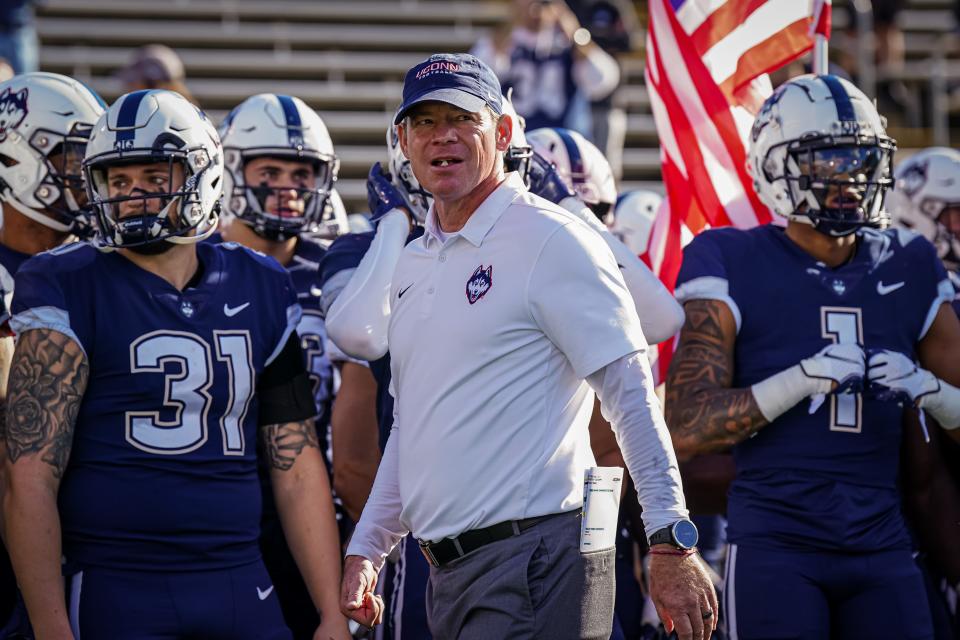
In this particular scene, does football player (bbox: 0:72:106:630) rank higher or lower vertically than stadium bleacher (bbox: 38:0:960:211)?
lower

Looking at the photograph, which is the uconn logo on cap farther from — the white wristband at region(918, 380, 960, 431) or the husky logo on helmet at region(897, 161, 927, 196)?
the husky logo on helmet at region(897, 161, 927, 196)

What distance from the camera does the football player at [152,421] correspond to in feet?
11.5

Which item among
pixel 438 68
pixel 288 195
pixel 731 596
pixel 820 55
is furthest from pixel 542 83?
pixel 438 68

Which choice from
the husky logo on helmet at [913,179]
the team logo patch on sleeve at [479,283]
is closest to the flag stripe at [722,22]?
the husky logo on helmet at [913,179]

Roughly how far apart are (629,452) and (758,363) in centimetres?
138

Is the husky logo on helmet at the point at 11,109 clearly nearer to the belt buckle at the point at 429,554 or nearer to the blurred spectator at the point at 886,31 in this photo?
the belt buckle at the point at 429,554

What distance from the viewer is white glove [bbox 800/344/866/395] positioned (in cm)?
402

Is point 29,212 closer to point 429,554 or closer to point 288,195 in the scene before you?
point 288,195

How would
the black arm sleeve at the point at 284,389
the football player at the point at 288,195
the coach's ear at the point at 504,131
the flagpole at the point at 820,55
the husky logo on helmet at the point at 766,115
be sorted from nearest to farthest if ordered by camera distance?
the coach's ear at the point at 504,131, the black arm sleeve at the point at 284,389, the husky logo on helmet at the point at 766,115, the football player at the point at 288,195, the flagpole at the point at 820,55

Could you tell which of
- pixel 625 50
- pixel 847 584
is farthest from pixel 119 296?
pixel 625 50

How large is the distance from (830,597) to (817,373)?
0.66 meters

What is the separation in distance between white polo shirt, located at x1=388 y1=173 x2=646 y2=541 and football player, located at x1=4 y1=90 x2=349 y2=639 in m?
0.68

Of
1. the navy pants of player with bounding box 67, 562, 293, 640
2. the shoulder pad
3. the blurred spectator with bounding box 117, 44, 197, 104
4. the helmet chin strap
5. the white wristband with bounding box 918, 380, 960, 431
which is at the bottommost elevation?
the navy pants of player with bounding box 67, 562, 293, 640

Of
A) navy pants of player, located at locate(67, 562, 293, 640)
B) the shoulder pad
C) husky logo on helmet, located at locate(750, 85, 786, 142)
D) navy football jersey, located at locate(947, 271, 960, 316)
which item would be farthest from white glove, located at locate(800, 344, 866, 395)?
the shoulder pad
